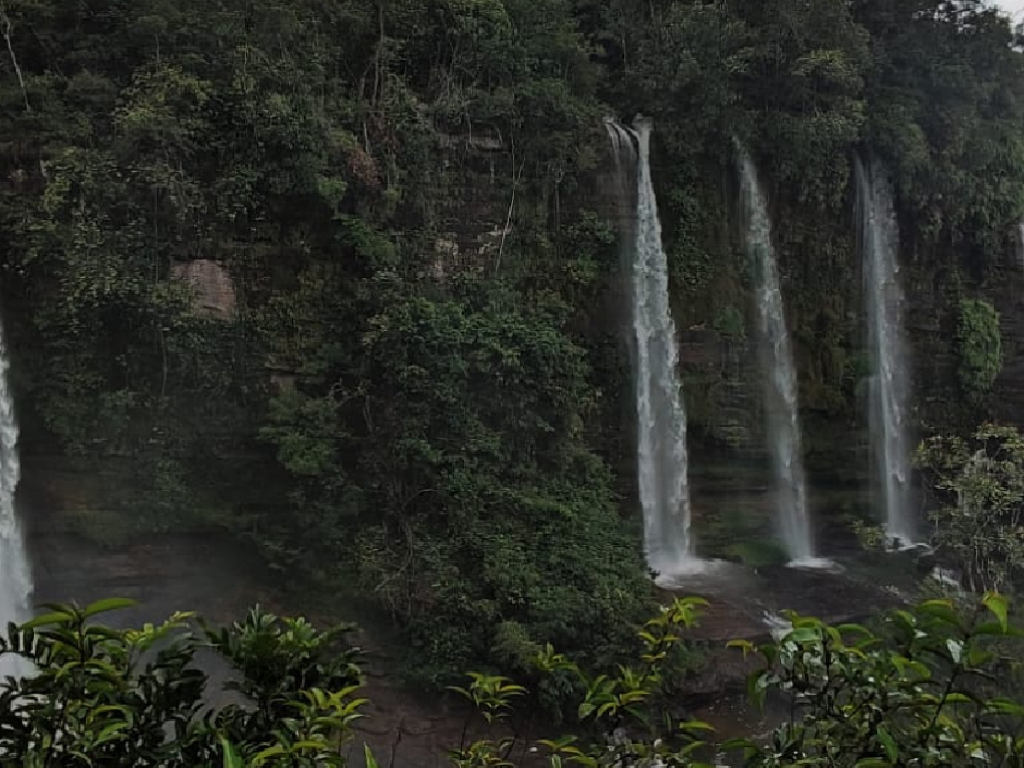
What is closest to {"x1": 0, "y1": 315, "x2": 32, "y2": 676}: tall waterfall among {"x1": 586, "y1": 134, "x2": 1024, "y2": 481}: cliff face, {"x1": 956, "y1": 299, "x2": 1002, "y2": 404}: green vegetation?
{"x1": 586, "y1": 134, "x2": 1024, "y2": 481}: cliff face

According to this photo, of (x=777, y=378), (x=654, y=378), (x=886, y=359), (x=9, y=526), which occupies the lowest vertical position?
(x=9, y=526)

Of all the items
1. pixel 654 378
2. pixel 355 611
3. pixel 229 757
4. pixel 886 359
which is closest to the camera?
pixel 229 757

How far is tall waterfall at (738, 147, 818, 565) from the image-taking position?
14945mm

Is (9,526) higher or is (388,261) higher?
(388,261)

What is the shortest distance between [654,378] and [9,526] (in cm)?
992

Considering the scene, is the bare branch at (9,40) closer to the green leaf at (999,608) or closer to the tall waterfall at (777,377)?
the green leaf at (999,608)

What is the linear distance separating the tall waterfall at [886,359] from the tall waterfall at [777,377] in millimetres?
2146

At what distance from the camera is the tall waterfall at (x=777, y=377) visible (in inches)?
588

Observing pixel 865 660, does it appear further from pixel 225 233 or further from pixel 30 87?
pixel 30 87

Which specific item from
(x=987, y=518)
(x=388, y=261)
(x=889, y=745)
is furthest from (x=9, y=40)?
(x=987, y=518)

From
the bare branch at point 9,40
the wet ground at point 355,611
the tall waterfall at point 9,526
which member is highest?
the bare branch at point 9,40

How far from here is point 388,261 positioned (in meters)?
11.2

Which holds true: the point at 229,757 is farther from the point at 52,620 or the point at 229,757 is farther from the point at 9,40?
the point at 9,40

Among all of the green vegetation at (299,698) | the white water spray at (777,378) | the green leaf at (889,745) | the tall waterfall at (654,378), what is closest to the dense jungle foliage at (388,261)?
the tall waterfall at (654,378)
